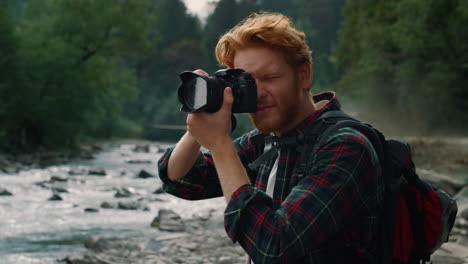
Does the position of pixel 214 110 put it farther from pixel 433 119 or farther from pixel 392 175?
pixel 433 119

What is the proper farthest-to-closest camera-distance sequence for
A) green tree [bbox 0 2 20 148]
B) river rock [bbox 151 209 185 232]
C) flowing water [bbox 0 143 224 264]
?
1. green tree [bbox 0 2 20 148]
2. river rock [bbox 151 209 185 232]
3. flowing water [bbox 0 143 224 264]

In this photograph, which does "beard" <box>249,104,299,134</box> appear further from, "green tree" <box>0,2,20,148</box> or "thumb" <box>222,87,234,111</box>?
"green tree" <box>0,2,20,148</box>

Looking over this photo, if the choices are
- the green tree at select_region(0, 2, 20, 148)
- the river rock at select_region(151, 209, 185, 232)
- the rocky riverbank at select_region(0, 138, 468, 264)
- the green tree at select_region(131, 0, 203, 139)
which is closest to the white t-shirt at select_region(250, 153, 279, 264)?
the rocky riverbank at select_region(0, 138, 468, 264)

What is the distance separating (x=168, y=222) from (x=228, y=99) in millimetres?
7486

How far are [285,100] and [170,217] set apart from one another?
25.4 feet

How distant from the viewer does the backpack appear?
1.50 metres

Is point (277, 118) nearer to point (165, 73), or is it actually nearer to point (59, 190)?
point (59, 190)

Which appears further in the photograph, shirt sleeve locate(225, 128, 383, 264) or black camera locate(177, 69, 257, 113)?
black camera locate(177, 69, 257, 113)

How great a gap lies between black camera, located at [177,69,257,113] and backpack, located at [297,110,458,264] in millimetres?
194

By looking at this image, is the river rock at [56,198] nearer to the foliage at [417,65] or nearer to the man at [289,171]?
the man at [289,171]

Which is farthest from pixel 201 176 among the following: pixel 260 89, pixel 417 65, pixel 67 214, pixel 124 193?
pixel 417 65

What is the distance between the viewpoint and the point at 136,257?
6.66 metres

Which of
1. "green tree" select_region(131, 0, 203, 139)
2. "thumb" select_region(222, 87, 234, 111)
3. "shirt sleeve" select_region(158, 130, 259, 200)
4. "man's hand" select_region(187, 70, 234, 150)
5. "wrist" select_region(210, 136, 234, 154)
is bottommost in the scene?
"green tree" select_region(131, 0, 203, 139)

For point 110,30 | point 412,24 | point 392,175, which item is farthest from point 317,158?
point 110,30
